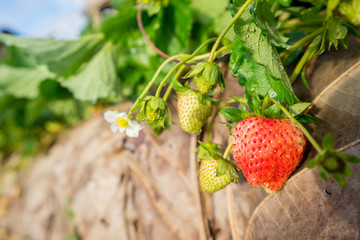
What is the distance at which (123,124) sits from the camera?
0.61 metres

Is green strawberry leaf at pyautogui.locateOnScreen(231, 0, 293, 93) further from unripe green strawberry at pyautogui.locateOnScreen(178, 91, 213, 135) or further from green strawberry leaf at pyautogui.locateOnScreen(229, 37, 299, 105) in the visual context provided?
unripe green strawberry at pyautogui.locateOnScreen(178, 91, 213, 135)

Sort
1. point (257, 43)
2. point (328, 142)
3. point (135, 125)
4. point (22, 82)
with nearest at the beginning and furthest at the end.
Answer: point (328, 142)
point (257, 43)
point (135, 125)
point (22, 82)

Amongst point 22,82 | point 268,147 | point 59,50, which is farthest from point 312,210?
point 22,82

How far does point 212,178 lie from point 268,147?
13 cm

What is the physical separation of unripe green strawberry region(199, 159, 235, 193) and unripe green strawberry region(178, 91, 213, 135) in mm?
89

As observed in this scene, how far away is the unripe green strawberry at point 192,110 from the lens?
568 mm

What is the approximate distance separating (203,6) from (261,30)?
0.47 m

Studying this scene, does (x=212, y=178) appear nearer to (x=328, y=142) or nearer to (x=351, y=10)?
(x=328, y=142)

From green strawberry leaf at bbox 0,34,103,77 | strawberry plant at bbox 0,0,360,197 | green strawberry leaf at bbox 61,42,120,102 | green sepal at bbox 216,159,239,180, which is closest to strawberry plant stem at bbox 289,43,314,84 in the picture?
strawberry plant at bbox 0,0,360,197

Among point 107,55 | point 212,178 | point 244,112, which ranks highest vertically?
point 107,55

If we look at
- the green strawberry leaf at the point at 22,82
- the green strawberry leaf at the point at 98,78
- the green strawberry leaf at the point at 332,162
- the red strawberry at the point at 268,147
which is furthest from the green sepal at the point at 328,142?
the green strawberry leaf at the point at 22,82

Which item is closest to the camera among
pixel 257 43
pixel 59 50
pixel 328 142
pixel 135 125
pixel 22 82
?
pixel 328 142

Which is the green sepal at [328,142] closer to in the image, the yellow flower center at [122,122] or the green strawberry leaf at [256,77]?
the green strawberry leaf at [256,77]

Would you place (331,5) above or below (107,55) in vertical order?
below
